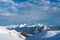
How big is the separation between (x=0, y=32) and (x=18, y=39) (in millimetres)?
2775

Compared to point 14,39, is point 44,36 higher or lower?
lower

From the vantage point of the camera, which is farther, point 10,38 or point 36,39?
point 10,38

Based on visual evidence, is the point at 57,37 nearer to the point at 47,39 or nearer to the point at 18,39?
the point at 47,39

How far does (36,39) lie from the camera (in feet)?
62.1

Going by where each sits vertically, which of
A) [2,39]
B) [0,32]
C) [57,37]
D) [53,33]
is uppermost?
[0,32]

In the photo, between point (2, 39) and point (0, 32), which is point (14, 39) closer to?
point (2, 39)

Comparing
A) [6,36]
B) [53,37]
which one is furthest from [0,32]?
[53,37]

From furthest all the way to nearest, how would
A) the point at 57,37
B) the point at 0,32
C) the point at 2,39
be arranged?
the point at 0,32
the point at 2,39
the point at 57,37

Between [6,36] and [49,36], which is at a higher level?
[6,36]

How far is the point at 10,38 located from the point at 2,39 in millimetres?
940

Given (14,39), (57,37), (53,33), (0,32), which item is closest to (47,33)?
(53,33)

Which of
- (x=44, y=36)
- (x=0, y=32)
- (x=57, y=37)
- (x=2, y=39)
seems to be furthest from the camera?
(x=0, y=32)

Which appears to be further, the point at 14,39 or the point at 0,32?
the point at 0,32

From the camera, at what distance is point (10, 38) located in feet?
77.3
